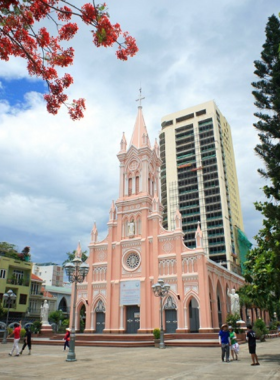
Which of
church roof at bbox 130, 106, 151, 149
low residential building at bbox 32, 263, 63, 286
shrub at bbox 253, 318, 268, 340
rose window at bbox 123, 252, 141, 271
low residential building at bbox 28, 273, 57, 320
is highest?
church roof at bbox 130, 106, 151, 149

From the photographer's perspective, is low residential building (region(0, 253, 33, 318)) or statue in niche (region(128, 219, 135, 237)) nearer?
statue in niche (region(128, 219, 135, 237))

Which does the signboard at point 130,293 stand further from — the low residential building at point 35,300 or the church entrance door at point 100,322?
the low residential building at point 35,300

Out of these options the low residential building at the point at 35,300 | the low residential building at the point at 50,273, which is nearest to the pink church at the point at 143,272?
the low residential building at the point at 35,300

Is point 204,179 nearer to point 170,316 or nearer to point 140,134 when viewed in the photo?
point 140,134

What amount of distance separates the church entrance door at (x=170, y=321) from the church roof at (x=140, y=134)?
59.7 ft

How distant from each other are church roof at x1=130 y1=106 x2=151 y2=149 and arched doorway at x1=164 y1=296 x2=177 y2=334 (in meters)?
17.4

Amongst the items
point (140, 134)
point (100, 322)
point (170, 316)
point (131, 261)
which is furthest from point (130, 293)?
point (140, 134)

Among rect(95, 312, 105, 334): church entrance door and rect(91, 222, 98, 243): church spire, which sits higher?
rect(91, 222, 98, 243): church spire

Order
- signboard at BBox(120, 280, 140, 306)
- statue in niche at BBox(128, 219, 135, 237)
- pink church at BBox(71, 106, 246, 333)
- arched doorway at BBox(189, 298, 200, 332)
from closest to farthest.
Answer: pink church at BBox(71, 106, 246, 333) < arched doorway at BBox(189, 298, 200, 332) < signboard at BBox(120, 280, 140, 306) < statue in niche at BBox(128, 219, 135, 237)

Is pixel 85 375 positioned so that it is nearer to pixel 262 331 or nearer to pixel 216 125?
pixel 262 331

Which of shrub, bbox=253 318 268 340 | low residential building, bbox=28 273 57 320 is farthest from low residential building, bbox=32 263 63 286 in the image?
shrub, bbox=253 318 268 340

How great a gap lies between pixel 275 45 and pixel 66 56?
11.9 m

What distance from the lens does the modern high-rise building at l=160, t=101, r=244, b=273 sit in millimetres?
62875

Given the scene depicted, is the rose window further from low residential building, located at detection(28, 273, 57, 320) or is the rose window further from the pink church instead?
low residential building, located at detection(28, 273, 57, 320)
